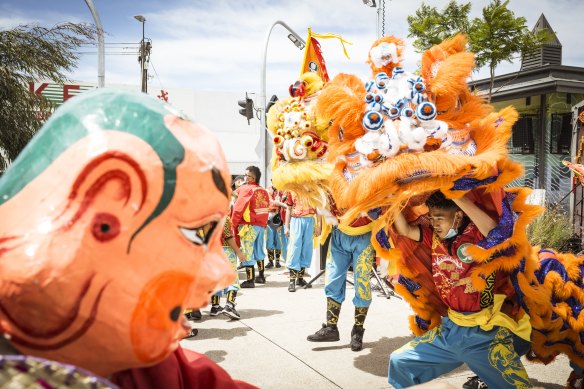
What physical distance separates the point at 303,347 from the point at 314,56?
2.72 m

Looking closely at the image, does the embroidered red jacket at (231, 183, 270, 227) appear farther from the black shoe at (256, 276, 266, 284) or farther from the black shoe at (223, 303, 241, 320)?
the black shoe at (223, 303, 241, 320)

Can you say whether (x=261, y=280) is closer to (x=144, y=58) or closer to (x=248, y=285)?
(x=248, y=285)

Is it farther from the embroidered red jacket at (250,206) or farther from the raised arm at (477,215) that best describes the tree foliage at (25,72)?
the raised arm at (477,215)

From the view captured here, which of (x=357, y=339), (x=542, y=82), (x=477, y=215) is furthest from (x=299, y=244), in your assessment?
(x=542, y=82)

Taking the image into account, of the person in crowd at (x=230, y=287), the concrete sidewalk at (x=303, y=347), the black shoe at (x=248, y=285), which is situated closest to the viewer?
the concrete sidewalk at (x=303, y=347)

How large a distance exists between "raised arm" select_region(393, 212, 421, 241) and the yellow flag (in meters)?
2.13

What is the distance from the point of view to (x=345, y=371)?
404 cm

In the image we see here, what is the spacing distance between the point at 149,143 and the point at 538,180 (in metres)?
15.5

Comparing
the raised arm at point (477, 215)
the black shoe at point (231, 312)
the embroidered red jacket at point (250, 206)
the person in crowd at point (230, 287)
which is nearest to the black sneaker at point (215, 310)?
the person in crowd at point (230, 287)

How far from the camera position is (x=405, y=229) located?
2.88m

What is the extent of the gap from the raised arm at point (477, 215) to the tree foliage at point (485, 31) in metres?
9.51

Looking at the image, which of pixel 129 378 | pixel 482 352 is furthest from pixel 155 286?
pixel 482 352

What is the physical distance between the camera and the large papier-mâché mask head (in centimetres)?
79

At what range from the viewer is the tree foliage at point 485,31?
11.0 meters
